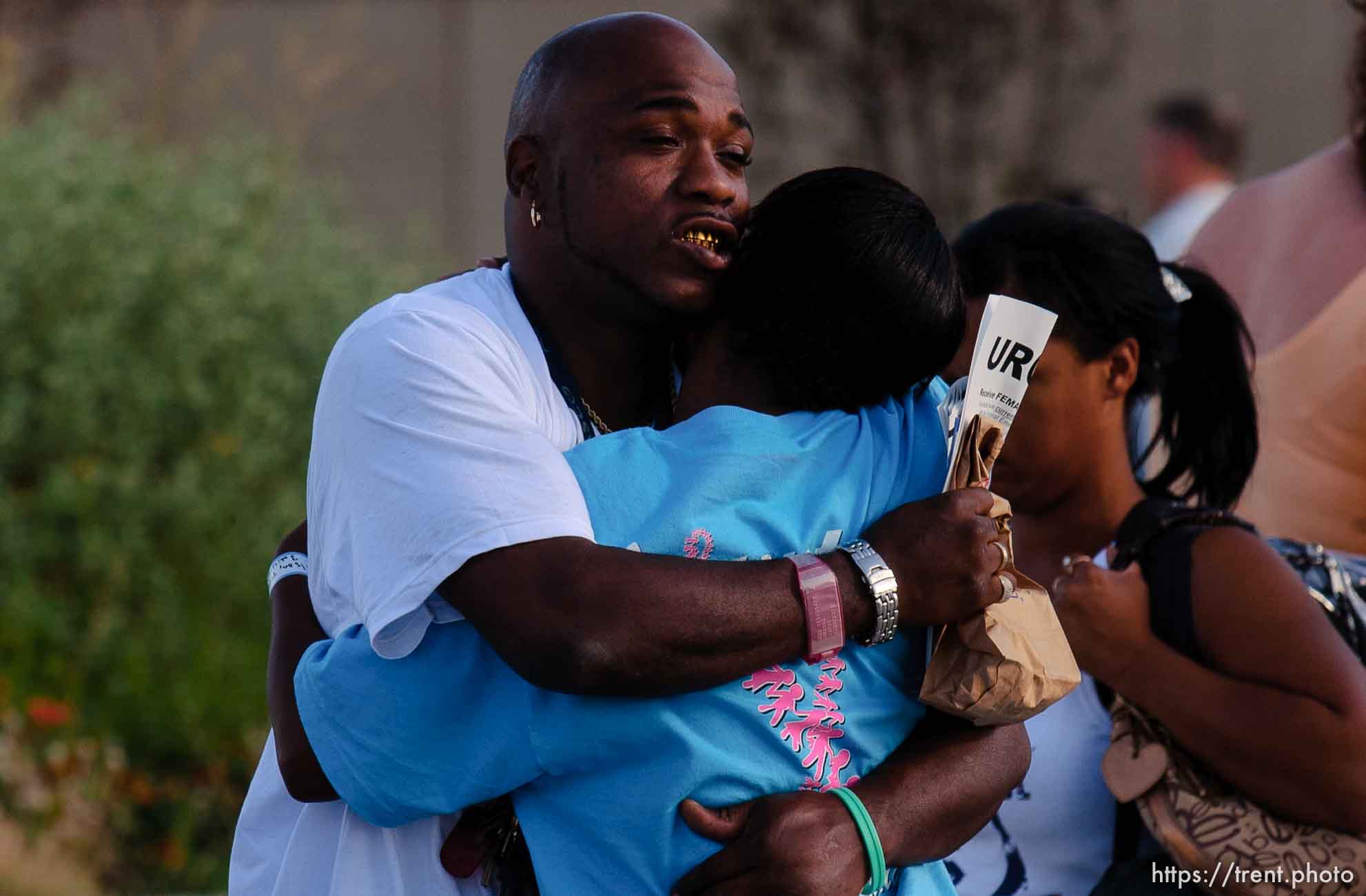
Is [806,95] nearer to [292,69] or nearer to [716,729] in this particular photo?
[292,69]

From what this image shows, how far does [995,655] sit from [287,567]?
37.0 inches

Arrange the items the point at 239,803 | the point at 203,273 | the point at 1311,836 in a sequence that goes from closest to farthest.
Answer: the point at 1311,836, the point at 239,803, the point at 203,273

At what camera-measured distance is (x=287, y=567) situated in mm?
2215

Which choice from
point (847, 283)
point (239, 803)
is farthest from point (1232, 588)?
point (239, 803)

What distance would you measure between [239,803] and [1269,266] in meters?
3.29

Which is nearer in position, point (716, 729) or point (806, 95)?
point (716, 729)

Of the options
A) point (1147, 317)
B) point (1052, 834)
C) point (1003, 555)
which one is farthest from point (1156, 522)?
point (1003, 555)

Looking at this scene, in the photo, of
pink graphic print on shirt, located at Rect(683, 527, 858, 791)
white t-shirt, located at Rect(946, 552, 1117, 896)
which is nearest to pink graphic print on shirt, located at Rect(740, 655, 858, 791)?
pink graphic print on shirt, located at Rect(683, 527, 858, 791)

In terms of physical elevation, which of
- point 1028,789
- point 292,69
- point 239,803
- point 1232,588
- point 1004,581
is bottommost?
point 239,803

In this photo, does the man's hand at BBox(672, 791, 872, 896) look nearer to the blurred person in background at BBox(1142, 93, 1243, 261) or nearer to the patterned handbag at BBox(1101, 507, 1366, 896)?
the patterned handbag at BBox(1101, 507, 1366, 896)

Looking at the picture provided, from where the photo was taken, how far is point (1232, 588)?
8.11ft

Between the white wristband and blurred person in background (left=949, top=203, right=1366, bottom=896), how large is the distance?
1.14 meters

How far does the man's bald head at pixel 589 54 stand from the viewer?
80.7 inches

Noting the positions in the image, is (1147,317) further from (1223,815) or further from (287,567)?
(287,567)
